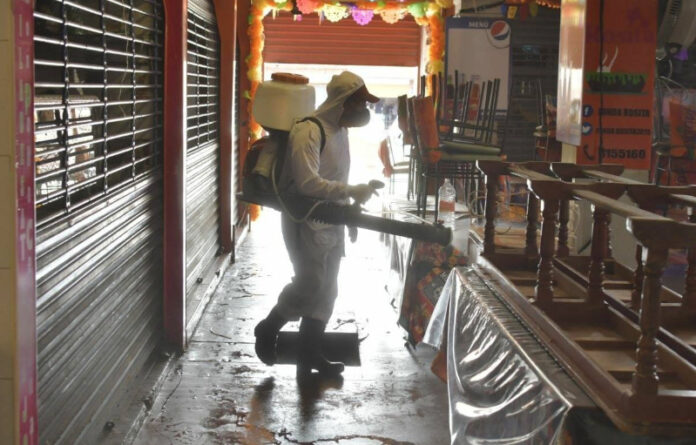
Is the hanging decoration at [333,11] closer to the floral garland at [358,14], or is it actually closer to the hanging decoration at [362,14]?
the floral garland at [358,14]

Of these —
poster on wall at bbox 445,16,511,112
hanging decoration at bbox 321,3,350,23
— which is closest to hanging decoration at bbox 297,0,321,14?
hanging decoration at bbox 321,3,350,23

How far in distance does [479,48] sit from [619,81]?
216 inches

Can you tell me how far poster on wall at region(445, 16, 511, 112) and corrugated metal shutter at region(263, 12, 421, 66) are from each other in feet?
8.15

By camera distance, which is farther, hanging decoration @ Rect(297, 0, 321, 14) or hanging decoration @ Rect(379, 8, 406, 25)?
hanging decoration @ Rect(379, 8, 406, 25)

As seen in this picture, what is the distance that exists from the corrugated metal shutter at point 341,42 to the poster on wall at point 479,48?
2485mm

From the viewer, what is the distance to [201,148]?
25.8ft

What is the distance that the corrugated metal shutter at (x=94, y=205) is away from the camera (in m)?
3.34

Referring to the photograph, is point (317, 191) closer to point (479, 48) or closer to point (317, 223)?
point (317, 223)

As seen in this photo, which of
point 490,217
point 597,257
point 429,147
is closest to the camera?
point 597,257


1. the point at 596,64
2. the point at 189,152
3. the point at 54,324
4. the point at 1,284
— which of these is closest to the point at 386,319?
the point at 189,152

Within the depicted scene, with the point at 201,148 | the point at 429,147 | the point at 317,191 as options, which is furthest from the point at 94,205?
the point at 201,148

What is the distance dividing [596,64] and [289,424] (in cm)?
292

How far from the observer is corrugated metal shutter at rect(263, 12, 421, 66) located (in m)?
13.2

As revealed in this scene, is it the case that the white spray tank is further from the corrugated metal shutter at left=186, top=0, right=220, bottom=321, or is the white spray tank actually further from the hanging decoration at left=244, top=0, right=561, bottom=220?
the hanging decoration at left=244, top=0, right=561, bottom=220
